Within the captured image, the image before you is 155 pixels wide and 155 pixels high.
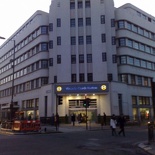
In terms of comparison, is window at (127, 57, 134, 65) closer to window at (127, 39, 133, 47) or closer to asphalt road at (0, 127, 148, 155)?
window at (127, 39, 133, 47)

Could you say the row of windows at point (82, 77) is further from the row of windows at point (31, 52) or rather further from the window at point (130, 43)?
the window at point (130, 43)

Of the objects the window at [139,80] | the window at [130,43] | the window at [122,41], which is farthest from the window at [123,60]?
the window at [139,80]

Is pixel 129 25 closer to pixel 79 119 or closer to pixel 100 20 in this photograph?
pixel 100 20

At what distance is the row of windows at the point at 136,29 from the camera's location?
48.7 m

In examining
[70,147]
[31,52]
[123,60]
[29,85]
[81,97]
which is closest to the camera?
[70,147]

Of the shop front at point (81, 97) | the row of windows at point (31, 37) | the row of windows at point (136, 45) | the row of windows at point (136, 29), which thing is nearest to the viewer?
the shop front at point (81, 97)

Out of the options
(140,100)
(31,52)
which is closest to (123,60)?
(140,100)

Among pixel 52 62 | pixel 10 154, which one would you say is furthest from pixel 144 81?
pixel 10 154

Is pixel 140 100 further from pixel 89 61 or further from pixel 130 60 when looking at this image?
pixel 89 61

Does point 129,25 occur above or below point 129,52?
above

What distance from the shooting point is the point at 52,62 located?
4678 centimetres

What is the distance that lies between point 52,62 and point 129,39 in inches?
579

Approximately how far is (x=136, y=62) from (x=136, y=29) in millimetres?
6623

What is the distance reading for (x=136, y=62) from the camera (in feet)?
165
